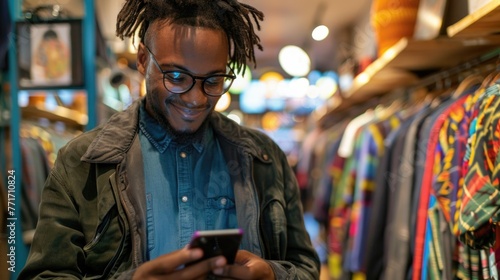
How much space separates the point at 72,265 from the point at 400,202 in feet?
5.23

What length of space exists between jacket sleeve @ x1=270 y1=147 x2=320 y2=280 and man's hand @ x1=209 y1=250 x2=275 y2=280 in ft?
0.51

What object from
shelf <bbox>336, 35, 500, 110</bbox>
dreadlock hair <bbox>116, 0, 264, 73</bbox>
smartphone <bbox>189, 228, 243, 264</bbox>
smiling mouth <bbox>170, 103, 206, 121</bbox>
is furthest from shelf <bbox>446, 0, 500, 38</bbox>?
smartphone <bbox>189, 228, 243, 264</bbox>

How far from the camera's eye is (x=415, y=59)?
2918mm

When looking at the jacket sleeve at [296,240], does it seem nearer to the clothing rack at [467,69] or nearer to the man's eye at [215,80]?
the man's eye at [215,80]

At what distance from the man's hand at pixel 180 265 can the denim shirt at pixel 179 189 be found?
0.62 ft

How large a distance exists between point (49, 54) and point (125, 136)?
46.0 inches

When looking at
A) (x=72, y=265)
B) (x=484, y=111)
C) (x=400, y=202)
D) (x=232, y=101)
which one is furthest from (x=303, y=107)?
(x=72, y=265)

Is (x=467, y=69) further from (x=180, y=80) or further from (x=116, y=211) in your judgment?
(x=116, y=211)

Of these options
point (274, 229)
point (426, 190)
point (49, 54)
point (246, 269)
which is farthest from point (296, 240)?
point (49, 54)

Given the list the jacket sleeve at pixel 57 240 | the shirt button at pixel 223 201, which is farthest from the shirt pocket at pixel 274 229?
the jacket sleeve at pixel 57 240

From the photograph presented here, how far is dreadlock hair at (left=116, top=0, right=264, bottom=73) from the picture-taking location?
1.37 metres

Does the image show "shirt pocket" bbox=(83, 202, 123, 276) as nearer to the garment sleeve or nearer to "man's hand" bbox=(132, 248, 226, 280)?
"man's hand" bbox=(132, 248, 226, 280)

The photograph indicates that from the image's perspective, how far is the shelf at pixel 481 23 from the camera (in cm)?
173

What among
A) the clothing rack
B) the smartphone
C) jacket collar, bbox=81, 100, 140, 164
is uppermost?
the clothing rack
